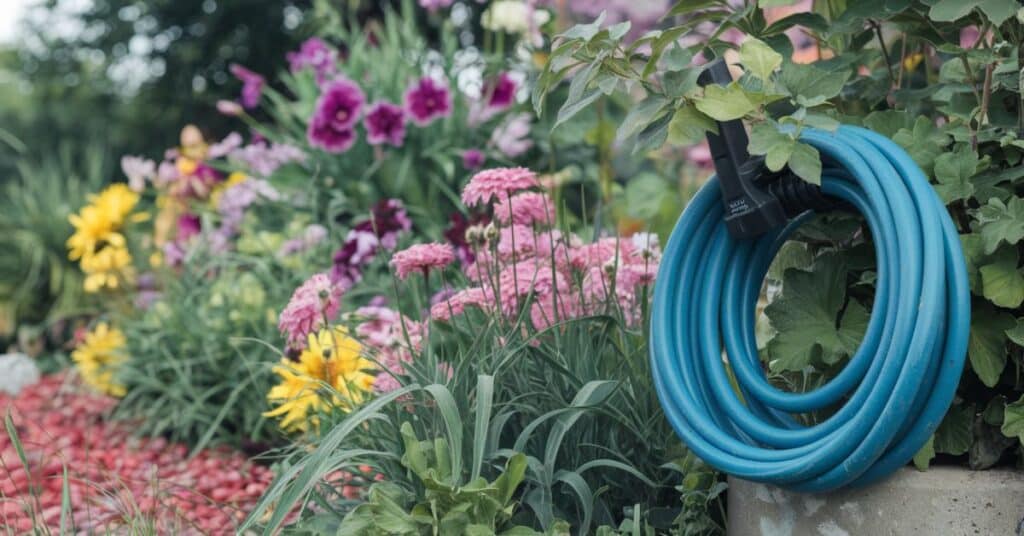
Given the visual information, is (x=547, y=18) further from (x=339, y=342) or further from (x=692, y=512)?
(x=692, y=512)

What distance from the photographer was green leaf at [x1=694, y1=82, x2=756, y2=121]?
4.71ft

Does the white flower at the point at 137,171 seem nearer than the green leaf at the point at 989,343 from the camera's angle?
No

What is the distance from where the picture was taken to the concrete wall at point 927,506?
1415 millimetres

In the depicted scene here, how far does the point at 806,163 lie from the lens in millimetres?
1407

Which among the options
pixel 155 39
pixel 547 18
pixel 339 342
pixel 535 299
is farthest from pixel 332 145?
pixel 155 39

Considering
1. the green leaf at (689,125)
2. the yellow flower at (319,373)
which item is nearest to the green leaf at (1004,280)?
the green leaf at (689,125)

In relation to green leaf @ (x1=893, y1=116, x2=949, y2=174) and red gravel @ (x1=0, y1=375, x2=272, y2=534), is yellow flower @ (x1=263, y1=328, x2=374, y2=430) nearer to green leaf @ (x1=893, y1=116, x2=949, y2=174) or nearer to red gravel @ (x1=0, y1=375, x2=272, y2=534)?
red gravel @ (x1=0, y1=375, x2=272, y2=534)

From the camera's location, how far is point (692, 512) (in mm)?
1698

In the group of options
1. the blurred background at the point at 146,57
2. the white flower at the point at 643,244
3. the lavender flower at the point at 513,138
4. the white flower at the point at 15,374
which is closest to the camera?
the white flower at the point at 643,244

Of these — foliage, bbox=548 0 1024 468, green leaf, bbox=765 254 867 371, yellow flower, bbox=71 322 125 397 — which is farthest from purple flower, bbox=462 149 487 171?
green leaf, bbox=765 254 867 371

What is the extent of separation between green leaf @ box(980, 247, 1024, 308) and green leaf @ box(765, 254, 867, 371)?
0.19 metres

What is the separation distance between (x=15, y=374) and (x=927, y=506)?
3.55m

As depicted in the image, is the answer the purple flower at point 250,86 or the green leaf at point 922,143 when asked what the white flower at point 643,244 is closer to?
the green leaf at point 922,143

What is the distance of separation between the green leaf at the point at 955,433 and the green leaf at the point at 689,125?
1.77ft
